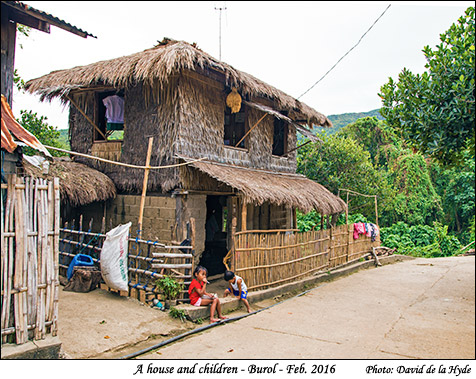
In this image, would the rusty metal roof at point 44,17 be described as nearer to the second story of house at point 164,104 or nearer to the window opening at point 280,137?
the second story of house at point 164,104

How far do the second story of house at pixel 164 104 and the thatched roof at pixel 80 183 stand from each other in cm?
64

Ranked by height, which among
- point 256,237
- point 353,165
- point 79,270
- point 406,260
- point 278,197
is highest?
point 353,165

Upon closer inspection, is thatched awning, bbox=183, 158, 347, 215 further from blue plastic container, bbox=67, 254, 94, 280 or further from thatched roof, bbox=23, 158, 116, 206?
blue plastic container, bbox=67, 254, 94, 280

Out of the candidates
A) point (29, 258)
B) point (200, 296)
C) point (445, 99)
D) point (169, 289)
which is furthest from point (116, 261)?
point (445, 99)

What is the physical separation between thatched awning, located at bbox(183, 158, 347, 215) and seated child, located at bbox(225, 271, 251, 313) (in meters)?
1.52

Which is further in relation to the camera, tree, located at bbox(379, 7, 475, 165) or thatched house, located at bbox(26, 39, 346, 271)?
thatched house, located at bbox(26, 39, 346, 271)

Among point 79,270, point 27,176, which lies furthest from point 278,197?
point 27,176

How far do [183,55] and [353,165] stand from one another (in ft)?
40.4

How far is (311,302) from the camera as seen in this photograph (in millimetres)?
8023

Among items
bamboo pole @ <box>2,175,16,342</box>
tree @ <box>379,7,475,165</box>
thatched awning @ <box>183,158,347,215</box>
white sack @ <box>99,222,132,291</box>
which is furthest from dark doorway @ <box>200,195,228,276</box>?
bamboo pole @ <box>2,175,16,342</box>

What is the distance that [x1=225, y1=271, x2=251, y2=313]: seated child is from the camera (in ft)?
23.7

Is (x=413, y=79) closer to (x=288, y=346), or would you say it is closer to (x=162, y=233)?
(x=288, y=346)

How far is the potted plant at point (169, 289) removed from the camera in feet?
21.8

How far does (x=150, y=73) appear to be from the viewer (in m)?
7.58
